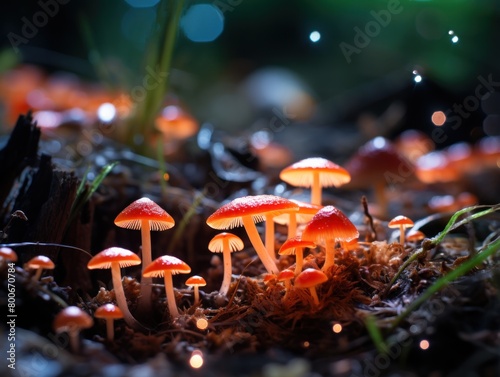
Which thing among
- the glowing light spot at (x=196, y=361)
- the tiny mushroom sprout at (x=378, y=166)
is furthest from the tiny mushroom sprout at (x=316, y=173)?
the tiny mushroom sprout at (x=378, y=166)

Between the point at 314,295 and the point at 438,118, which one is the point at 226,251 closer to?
the point at 314,295

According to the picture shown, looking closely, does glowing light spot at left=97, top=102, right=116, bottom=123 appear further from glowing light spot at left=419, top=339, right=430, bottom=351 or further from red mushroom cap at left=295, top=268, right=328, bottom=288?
glowing light spot at left=419, top=339, right=430, bottom=351

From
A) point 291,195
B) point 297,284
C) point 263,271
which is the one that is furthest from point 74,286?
point 291,195

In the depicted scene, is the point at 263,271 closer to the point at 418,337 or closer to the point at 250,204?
the point at 250,204

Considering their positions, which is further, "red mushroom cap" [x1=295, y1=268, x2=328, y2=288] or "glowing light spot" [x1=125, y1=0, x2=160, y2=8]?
"glowing light spot" [x1=125, y1=0, x2=160, y2=8]

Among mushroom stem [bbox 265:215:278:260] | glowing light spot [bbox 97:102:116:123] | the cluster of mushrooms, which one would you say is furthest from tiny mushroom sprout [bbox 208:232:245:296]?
glowing light spot [bbox 97:102:116:123]

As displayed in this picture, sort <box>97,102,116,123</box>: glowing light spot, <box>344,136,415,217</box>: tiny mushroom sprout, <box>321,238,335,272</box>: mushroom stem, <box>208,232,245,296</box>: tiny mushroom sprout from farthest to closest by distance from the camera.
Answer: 1. <box>97,102,116,123</box>: glowing light spot
2. <box>344,136,415,217</box>: tiny mushroom sprout
3. <box>208,232,245,296</box>: tiny mushroom sprout
4. <box>321,238,335,272</box>: mushroom stem
